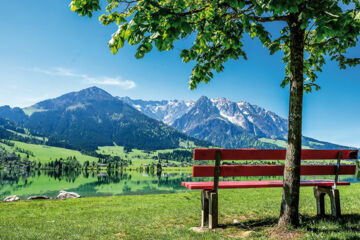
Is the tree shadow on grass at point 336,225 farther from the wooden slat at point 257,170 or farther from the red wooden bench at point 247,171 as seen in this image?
the wooden slat at point 257,170

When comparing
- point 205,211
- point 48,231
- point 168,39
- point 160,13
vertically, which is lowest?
point 48,231

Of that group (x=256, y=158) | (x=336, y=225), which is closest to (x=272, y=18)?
(x=256, y=158)

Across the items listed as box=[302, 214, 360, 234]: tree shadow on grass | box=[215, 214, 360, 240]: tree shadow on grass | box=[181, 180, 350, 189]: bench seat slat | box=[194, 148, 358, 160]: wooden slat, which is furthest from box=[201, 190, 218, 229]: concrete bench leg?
box=[302, 214, 360, 234]: tree shadow on grass

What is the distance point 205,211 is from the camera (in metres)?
9.40

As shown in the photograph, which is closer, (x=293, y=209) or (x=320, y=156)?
(x=293, y=209)

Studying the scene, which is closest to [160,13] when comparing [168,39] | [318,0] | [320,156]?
[168,39]

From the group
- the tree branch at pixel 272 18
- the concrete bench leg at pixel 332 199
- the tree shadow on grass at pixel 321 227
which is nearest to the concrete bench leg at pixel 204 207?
the tree shadow on grass at pixel 321 227

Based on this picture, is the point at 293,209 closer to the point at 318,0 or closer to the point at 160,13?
the point at 318,0

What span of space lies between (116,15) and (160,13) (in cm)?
164

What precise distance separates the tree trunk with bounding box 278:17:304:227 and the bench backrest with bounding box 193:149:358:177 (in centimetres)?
96

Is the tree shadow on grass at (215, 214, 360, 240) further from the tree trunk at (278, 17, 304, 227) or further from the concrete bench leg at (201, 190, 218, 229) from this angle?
the concrete bench leg at (201, 190, 218, 229)

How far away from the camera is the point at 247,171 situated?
9180 mm

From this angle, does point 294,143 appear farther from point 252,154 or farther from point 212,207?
point 212,207

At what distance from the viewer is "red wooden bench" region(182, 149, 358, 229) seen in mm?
8461
